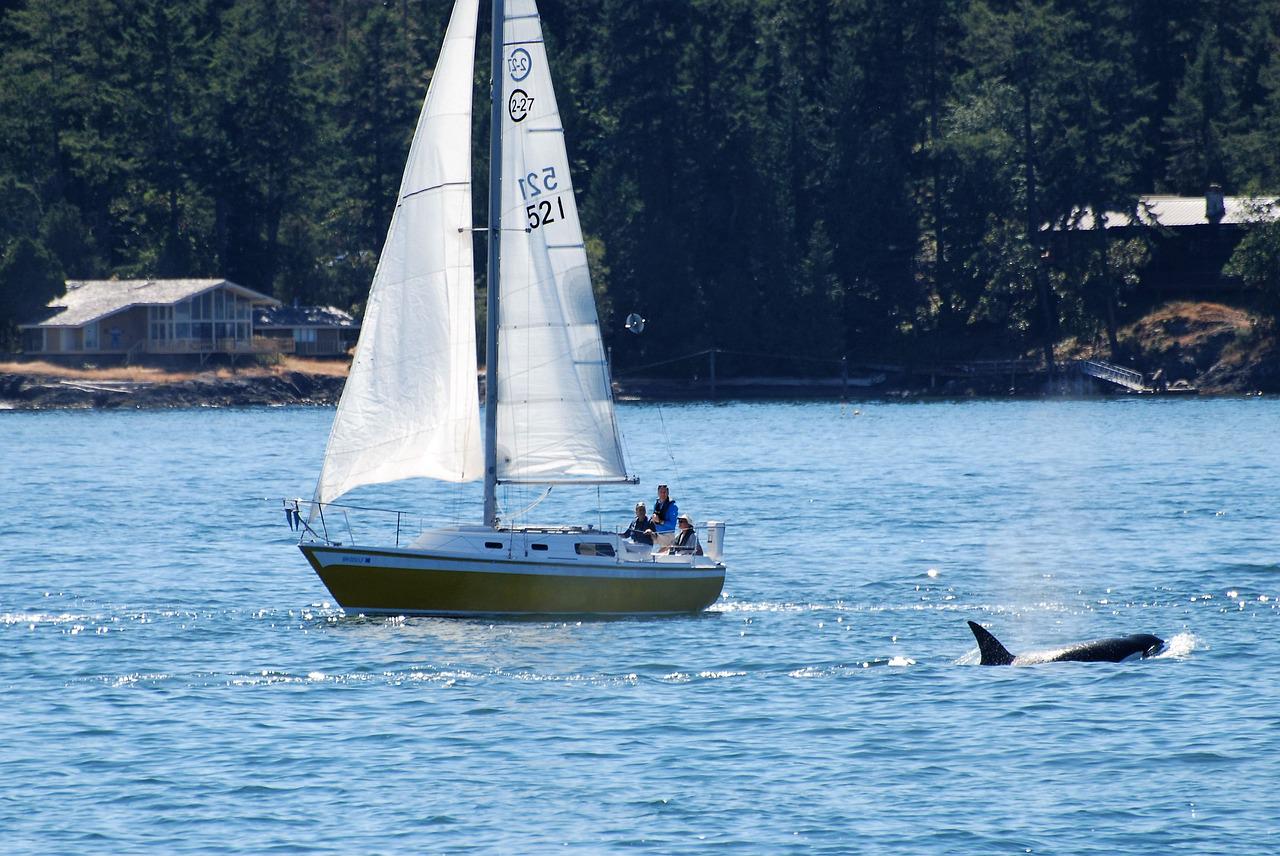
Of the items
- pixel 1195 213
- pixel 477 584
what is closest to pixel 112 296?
pixel 1195 213

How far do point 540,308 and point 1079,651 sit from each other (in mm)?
11688

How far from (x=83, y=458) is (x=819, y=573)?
5106 centimetres

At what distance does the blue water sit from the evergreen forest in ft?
264

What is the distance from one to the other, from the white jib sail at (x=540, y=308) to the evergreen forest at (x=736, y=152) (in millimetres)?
99060

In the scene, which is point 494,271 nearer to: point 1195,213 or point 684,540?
point 684,540

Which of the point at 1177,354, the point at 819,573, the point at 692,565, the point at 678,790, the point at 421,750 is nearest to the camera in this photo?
the point at 678,790

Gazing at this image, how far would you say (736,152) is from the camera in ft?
461

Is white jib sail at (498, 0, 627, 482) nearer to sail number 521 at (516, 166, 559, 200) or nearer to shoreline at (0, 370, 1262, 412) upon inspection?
sail number 521 at (516, 166, 559, 200)

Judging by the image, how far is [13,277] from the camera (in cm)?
13225

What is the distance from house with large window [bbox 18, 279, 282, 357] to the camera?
133750mm

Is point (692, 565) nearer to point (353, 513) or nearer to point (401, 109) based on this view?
point (353, 513)

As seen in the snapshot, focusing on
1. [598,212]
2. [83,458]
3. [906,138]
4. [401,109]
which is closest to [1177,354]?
[906,138]

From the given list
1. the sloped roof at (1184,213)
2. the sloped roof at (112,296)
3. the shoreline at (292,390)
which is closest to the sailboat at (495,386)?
the shoreline at (292,390)

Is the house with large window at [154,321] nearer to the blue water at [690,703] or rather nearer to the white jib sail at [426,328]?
the blue water at [690,703]
